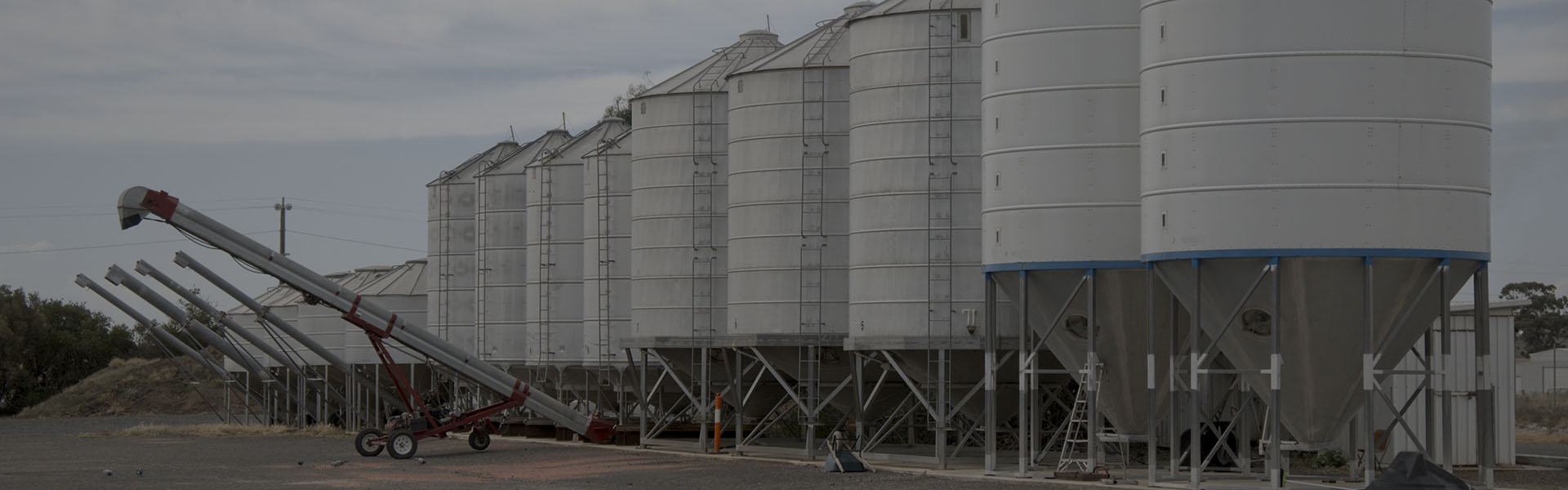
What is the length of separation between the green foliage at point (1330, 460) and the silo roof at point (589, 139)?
2425 centimetres

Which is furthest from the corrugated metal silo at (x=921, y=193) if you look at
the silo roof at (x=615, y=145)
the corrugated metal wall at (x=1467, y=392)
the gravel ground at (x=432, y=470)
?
the silo roof at (x=615, y=145)

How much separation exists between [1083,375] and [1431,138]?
689cm

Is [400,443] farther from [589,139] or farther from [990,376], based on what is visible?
[990,376]

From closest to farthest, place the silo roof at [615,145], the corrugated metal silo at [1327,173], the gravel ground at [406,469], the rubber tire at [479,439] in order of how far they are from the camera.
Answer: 1. the corrugated metal silo at [1327,173]
2. the gravel ground at [406,469]
3. the rubber tire at [479,439]
4. the silo roof at [615,145]

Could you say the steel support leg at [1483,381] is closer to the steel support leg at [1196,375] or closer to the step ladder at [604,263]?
the steel support leg at [1196,375]

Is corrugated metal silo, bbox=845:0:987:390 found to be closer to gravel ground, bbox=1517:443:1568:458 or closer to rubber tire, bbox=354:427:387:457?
rubber tire, bbox=354:427:387:457

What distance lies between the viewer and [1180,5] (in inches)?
995

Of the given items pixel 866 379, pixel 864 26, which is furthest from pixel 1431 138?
pixel 866 379

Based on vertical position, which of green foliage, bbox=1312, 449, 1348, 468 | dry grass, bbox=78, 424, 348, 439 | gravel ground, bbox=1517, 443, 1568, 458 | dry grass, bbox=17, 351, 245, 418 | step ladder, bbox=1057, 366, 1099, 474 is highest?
step ladder, bbox=1057, 366, 1099, 474

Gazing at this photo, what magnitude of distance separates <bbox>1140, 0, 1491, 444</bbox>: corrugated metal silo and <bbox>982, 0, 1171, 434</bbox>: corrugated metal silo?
9.43 feet

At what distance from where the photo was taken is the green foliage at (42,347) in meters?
101

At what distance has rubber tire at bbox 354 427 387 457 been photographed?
135ft

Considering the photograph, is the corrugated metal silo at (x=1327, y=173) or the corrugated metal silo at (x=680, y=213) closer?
the corrugated metal silo at (x=1327, y=173)

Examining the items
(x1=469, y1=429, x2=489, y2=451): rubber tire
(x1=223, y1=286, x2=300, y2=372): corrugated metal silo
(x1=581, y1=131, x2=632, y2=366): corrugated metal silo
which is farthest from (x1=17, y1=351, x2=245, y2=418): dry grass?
(x1=469, y1=429, x2=489, y2=451): rubber tire
